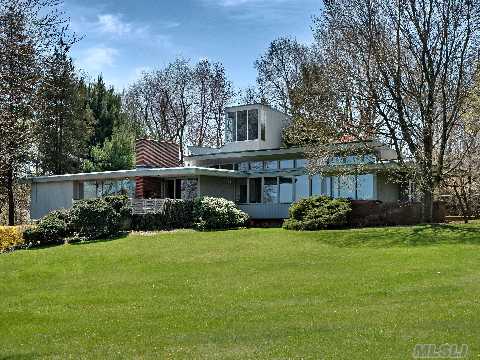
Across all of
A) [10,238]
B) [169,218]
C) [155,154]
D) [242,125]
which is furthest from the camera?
[155,154]

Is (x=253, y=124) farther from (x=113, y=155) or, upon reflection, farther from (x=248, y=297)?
(x=248, y=297)

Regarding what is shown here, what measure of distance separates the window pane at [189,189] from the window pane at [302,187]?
5670 millimetres

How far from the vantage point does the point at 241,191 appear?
→ 3603cm

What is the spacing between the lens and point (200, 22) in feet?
50.0

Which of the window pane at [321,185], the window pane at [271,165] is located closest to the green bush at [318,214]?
the window pane at [321,185]

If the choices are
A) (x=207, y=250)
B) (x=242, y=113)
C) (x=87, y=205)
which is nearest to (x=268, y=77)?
(x=242, y=113)

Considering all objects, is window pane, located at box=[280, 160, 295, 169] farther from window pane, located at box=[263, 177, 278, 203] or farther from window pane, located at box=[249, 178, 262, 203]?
window pane, located at box=[249, 178, 262, 203]

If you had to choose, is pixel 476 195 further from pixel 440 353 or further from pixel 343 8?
pixel 440 353

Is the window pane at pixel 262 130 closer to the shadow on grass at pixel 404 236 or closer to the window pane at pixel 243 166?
the window pane at pixel 243 166

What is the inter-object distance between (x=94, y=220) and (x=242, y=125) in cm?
1115

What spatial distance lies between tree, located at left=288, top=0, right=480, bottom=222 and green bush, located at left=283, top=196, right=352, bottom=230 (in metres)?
2.73

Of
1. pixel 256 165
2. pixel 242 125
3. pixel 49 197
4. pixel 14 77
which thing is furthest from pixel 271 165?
pixel 14 77

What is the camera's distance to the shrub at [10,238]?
1081 inches

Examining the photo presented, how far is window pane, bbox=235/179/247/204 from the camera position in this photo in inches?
1408
